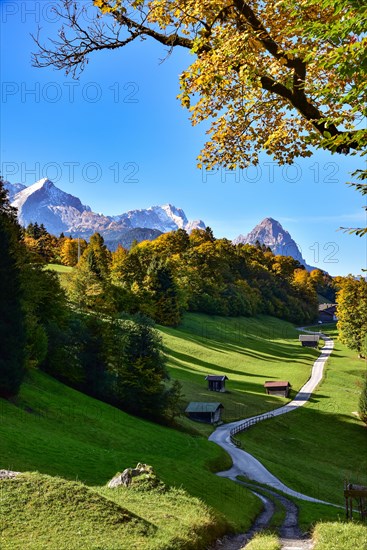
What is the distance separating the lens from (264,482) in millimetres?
38594

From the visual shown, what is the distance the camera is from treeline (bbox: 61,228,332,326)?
301 feet

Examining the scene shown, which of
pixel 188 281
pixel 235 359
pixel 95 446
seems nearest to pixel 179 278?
pixel 188 281

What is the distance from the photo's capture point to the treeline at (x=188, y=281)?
91812 millimetres

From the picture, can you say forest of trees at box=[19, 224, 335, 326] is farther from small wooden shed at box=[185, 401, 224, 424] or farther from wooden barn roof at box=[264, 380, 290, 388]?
wooden barn roof at box=[264, 380, 290, 388]

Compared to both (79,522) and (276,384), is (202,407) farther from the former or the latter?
(79,522)

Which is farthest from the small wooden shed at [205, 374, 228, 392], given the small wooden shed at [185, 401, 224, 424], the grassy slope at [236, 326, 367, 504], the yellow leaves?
the yellow leaves

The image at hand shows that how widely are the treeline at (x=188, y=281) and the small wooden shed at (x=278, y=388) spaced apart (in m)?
29.3

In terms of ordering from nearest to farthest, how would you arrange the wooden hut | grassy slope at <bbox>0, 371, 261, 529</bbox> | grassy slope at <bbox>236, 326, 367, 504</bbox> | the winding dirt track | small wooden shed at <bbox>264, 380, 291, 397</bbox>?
the winding dirt track, grassy slope at <bbox>0, 371, 261, 529</bbox>, grassy slope at <bbox>236, 326, 367, 504</bbox>, small wooden shed at <bbox>264, 380, 291, 397</bbox>, the wooden hut

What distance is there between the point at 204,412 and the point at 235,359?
34.0m

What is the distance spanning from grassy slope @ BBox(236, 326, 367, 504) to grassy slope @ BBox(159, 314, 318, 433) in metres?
6.09

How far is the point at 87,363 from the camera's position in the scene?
182ft

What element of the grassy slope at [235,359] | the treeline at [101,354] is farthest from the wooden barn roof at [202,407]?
the treeline at [101,354]

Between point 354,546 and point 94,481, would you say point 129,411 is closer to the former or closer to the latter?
point 94,481

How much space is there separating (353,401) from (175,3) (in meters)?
74.0
